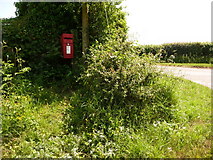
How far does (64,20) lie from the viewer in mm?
6273

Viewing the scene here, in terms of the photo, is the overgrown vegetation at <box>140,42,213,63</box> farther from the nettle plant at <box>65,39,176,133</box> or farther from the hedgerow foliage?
the nettle plant at <box>65,39,176,133</box>

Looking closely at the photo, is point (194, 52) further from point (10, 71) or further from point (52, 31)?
point (10, 71)

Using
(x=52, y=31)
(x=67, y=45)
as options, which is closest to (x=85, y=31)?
(x=67, y=45)

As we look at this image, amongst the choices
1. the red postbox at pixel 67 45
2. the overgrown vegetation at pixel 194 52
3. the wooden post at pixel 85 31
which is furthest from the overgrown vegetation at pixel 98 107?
the overgrown vegetation at pixel 194 52

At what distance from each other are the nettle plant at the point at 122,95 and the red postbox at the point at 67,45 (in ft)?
4.72

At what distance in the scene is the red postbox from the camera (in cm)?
578

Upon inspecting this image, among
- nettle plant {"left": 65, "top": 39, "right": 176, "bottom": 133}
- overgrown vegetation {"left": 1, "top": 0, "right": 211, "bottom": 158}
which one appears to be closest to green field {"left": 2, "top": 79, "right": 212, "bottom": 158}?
overgrown vegetation {"left": 1, "top": 0, "right": 211, "bottom": 158}

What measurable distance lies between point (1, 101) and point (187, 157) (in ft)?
11.0

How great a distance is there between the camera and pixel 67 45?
5809 mm

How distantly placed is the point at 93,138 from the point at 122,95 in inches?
42.6

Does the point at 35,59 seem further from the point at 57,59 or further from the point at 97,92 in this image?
the point at 97,92

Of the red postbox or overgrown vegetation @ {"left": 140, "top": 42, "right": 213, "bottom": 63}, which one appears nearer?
the red postbox

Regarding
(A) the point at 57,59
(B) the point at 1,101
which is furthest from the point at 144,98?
(A) the point at 57,59

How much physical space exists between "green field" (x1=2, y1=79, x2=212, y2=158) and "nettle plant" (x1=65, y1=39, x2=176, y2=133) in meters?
0.23
